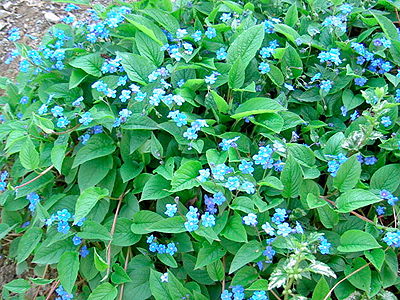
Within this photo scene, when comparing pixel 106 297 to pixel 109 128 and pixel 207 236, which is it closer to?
pixel 207 236

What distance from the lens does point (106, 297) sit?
2.36 m

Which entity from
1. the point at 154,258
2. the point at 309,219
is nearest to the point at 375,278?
the point at 309,219

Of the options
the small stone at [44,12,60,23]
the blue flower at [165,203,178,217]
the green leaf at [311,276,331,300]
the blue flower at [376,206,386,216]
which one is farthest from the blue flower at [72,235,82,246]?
the small stone at [44,12,60,23]

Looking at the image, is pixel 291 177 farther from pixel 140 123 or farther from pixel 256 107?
pixel 140 123

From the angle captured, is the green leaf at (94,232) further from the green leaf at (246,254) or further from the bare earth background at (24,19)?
the bare earth background at (24,19)

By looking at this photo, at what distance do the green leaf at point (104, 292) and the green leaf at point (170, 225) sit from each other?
393 millimetres

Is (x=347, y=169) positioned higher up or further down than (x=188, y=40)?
further down

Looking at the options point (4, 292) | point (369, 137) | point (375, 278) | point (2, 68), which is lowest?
point (4, 292)

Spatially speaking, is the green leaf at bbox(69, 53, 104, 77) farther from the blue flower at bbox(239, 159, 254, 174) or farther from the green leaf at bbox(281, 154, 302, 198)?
the green leaf at bbox(281, 154, 302, 198)

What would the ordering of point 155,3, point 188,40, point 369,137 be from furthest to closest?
point 155,3 < point 188,40 < point 369,137

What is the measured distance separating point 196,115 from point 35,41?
8.70 ft

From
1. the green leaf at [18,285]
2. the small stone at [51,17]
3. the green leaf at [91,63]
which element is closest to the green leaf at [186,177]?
the green leaf at [91,63]

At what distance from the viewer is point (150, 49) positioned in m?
2.86

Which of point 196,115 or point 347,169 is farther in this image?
point 196,115
